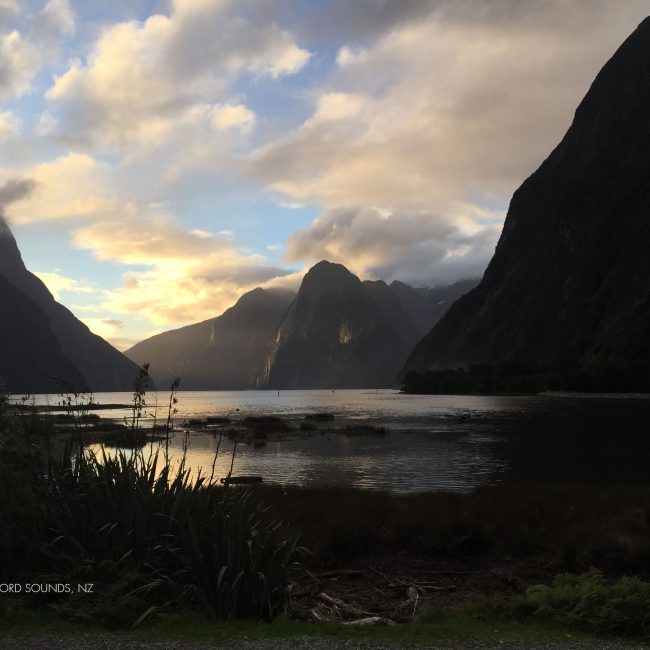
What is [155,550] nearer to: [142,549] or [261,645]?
[142,549]

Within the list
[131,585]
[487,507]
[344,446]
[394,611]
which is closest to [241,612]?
[131,585]

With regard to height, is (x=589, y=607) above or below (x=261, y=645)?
above

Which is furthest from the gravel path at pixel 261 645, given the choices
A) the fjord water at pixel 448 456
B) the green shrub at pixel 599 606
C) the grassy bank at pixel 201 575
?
the fjord water at pixel 448 456

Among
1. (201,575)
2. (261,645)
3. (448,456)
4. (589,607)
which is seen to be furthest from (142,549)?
(448,456)

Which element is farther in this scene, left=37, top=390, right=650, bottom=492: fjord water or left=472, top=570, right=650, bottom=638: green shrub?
left=37, top=390, right=650, bottom=492: fjord water

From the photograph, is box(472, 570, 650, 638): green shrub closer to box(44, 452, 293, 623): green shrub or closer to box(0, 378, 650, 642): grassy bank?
box(0, 378, 650, 642): grassy bank

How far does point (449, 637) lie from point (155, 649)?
3823 millimetres

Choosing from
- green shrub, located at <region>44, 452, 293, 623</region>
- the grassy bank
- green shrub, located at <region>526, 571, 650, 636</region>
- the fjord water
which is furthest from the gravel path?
the fjord water

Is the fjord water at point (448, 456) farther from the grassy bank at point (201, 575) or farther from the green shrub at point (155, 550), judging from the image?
the green shrub at point (155, 550)

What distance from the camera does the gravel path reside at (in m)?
7.62

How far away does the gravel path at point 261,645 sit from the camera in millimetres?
7625

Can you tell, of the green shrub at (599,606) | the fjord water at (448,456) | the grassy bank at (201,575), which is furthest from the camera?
the fjord water at (448,456)

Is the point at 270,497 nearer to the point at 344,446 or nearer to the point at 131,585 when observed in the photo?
the point at 131,585

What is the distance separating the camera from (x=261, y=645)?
25.5ft
